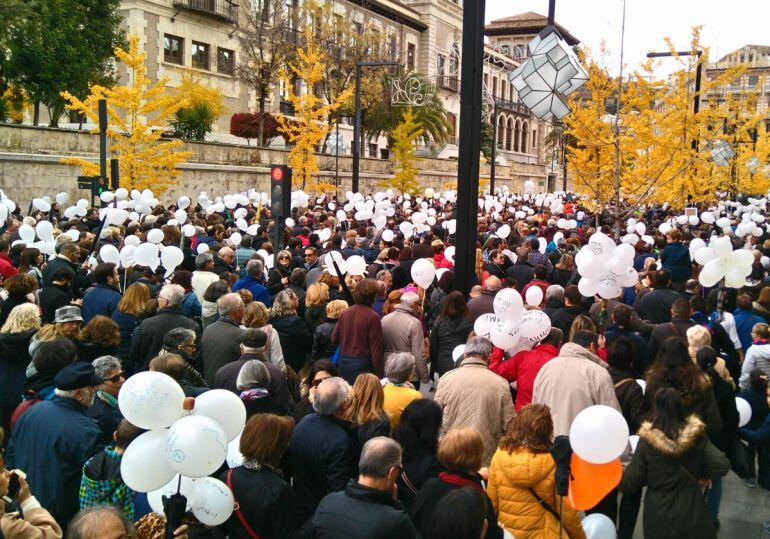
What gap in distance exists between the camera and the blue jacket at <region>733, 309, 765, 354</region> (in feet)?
25.5

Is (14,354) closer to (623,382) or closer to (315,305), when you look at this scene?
(315,305)

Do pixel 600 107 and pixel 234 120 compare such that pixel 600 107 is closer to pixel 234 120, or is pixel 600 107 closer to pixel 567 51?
pixel 567 51

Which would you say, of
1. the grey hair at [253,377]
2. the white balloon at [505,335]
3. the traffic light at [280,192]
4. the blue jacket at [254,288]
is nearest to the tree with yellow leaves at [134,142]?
the traffic light at [280,192]

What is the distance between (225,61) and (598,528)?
121 feet

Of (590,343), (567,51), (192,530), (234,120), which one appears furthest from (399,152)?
(192,530)

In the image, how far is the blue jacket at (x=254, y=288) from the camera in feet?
27.4

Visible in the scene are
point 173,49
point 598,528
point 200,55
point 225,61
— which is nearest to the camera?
point 598,528

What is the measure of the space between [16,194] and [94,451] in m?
18.6

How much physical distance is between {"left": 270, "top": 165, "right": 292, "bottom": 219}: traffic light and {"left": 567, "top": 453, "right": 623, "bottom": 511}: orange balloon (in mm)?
Answer: 7321

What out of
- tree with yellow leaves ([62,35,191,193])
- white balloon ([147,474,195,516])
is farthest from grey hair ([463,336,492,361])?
tree with yellow leaves ([62,35,191,193])

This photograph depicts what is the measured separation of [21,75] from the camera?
23453 mm

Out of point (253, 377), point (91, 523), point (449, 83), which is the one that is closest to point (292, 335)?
point (253, 377)

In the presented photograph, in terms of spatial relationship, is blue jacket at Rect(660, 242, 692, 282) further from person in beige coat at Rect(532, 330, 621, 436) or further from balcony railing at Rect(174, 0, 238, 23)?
balcony railing at Rect(174, 0, 238, 23)

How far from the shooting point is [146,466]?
342cm
